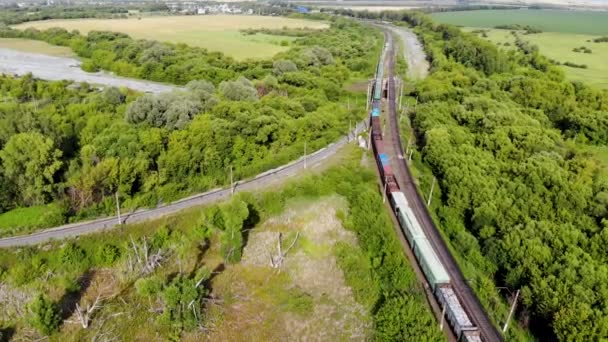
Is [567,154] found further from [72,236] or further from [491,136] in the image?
[72,236]

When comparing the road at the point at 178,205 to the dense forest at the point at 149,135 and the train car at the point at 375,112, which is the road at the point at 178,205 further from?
the train car at the point at 375,112

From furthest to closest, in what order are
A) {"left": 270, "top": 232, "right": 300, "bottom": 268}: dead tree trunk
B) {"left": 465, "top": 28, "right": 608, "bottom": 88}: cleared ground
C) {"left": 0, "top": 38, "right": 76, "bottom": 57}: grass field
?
{"left": 0, "top": 38, "right": 76, "bottom": 57}: grass field
{"left": 465, "top": 28, "right": 608, "bottom": 88}: cleared ground
{"left": 270, "top": 232, "right": 300, "bottom": 268}: dead tree trunk

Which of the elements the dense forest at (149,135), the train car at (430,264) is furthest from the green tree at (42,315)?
the train car at (430,264)

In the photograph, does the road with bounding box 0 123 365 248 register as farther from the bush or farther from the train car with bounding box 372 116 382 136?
the train car with bounding box 372 116 382 136

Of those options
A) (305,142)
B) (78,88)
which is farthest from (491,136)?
(78,88)

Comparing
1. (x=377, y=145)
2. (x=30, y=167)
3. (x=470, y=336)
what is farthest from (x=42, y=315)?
(x=377, y=145)

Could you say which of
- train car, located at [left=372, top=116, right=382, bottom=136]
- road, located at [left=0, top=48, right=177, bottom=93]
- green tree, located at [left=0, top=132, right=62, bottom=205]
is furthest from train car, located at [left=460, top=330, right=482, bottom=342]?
road, located at [left=0, top=48, right=177, bottom=93]
